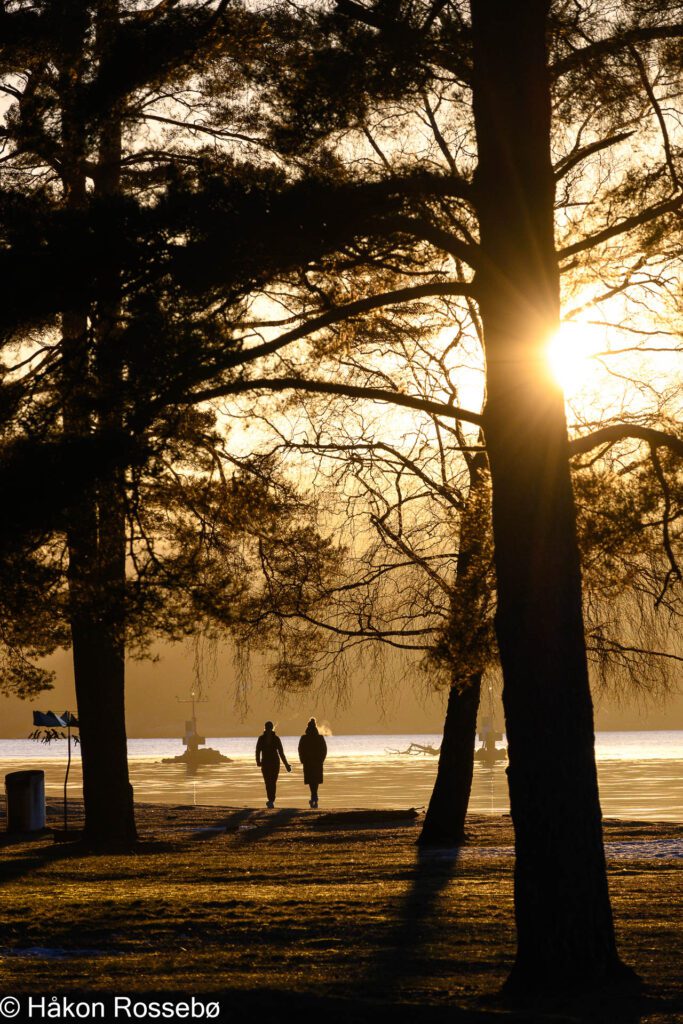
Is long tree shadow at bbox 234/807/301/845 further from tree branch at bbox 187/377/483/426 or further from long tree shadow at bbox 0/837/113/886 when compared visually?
tree branch at bbox 187/377/483/426

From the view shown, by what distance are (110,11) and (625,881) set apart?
10.0 m

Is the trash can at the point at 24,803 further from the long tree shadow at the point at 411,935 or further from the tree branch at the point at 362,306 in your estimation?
→ the tree branch at the point at 362,306

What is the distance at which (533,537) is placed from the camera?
852 centimetres

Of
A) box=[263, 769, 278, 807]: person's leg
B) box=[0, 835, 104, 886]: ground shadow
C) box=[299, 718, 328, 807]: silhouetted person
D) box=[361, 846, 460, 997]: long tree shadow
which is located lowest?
box=[361, 846, 460, 997]: long tree shadow

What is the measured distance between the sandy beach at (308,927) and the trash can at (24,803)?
3.14 meters

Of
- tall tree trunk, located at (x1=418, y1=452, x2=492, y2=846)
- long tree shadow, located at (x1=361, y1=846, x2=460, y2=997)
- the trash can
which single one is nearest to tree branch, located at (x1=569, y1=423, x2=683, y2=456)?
long tree shadow, located at (x1=361, y1=846, x2=460, y2=997)

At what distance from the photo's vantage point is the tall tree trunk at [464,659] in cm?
1681

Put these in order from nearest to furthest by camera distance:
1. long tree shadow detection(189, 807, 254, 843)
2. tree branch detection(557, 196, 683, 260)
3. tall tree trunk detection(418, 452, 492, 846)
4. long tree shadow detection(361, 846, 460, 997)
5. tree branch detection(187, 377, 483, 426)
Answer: long tree shadow detection(361, 846, 460, 997) < tree branch detection(187, 377, 483, 426) < tree branch detection(557, 196, 683, 260) < tall tree trunk detection(418, 452, 492, 846) < long tree shadow detection(189, 807, 254, 843)

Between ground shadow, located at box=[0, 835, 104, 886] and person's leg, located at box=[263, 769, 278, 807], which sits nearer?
ground shadow, located at box=[0, 835, 104, 886]

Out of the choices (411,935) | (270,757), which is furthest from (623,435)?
(270,757)

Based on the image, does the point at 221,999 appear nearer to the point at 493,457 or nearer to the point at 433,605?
the point at 493,457

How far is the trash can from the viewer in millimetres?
21641

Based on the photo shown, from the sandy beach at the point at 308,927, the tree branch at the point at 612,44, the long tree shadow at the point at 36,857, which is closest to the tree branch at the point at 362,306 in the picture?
the tree branch at the point at 612,44

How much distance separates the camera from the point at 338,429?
19.4m
